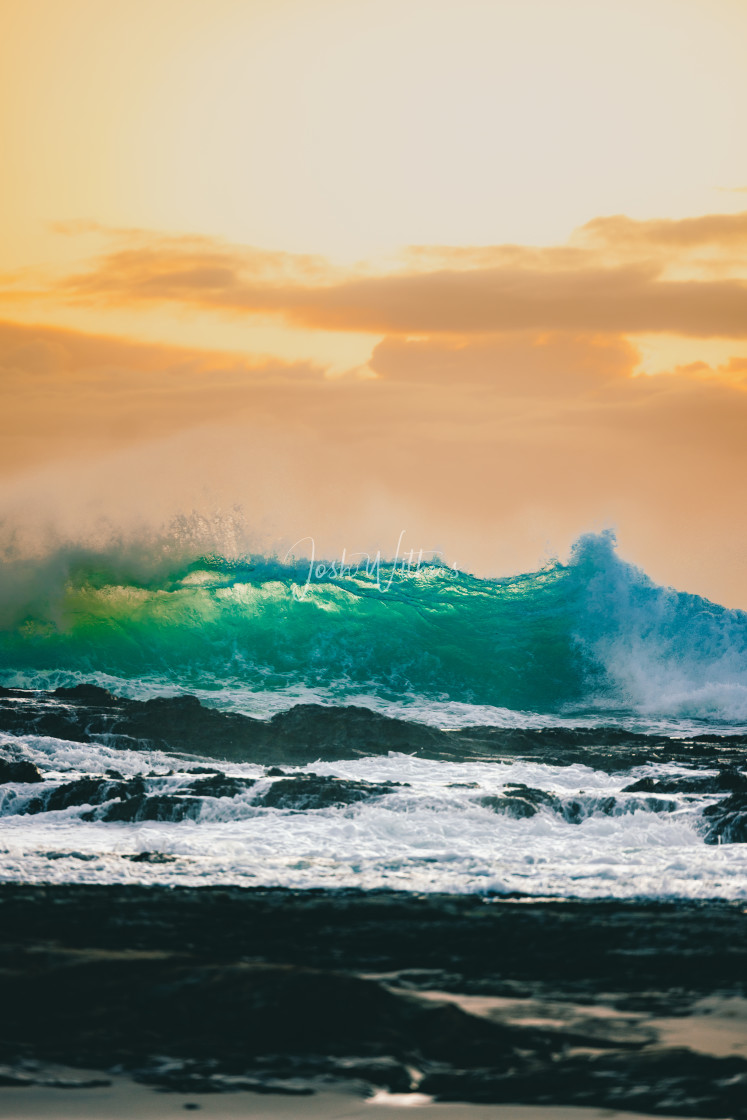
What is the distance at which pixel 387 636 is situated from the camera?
29719 millimetres

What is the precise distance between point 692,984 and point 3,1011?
3.47m

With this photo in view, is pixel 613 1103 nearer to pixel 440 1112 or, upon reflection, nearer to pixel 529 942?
pixel 440 1112

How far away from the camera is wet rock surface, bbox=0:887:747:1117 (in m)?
4.40

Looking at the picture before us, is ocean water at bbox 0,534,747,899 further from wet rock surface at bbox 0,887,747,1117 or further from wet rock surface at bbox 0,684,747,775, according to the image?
wet rock surface at bbox 0,887,747,1117

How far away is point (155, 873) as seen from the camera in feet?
28.7

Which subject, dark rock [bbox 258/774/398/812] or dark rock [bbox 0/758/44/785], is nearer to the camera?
dark rock [bbox 258/774/398/812]

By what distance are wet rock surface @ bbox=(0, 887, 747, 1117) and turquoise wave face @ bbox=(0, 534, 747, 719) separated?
65.0ft

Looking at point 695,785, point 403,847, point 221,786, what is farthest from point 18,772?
point 695,785

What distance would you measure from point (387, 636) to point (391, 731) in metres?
11.7

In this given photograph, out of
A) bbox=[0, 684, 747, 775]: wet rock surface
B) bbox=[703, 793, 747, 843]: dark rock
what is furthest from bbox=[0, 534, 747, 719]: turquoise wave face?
bbox=[703, 793, 747, 843]: dark rock

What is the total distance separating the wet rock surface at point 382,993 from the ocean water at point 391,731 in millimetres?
1130

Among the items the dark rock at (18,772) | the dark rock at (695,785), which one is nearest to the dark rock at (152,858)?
the dark rock at (18,772)

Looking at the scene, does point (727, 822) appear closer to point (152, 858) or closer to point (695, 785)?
point (695, 785)

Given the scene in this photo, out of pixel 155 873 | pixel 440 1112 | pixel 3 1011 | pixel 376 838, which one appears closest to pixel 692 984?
pixel 440 1112
